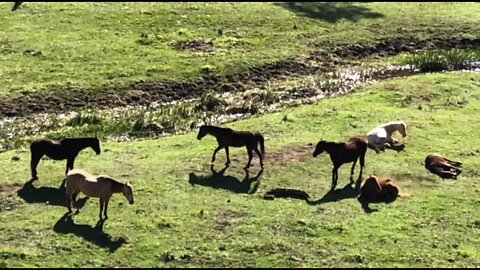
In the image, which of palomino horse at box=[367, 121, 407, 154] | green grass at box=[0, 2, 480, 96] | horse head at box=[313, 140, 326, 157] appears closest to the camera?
horse head at box=[313, 140, 326, 157]

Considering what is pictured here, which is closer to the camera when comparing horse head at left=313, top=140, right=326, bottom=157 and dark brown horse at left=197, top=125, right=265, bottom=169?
horse head at left=313, top=140, right=326, bottom=157

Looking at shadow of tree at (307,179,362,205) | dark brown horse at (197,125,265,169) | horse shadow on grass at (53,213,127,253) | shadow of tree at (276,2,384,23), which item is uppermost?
dark brown horse at (197,125,265,169)

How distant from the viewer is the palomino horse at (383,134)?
23984 mm

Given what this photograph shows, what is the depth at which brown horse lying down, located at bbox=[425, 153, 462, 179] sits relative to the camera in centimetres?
2214

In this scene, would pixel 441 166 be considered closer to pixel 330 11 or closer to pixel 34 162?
pixel 34 162

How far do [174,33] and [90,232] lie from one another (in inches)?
787

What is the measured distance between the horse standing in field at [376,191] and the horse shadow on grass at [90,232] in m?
6.02

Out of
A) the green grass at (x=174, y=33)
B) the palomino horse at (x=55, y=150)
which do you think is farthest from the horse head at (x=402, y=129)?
the green grass at (x=174, y=33)

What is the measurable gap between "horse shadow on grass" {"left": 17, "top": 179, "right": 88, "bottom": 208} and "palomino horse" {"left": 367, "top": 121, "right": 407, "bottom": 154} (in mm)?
8440

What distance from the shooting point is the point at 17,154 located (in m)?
23.5

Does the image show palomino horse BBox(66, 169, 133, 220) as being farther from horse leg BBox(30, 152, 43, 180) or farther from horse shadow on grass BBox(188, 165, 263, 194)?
horse shadow on grass BBox(188, 165, 263, 194)

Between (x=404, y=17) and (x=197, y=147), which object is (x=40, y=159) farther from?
(x=404, y=17)

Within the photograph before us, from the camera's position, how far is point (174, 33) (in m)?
37.1

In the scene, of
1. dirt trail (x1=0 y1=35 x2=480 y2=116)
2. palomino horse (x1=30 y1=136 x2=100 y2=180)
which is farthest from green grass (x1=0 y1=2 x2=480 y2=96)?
palomino horse (x1=30 y1=136 x2=100 y2=180)
